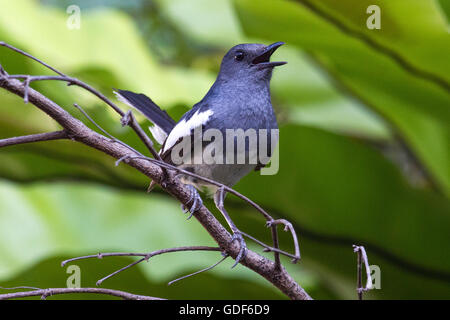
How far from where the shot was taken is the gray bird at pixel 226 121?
46 cm

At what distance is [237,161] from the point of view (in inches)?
17.7

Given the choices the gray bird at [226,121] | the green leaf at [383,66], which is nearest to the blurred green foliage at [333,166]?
the green leaf at [383,66]

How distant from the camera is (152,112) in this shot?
0.57 metres

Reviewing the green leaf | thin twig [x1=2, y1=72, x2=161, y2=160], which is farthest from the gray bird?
the green leaf

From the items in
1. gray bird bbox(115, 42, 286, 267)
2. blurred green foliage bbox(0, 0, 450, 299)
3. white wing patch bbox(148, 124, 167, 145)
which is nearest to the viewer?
gray bird bbox(115, 42, 286, 267)

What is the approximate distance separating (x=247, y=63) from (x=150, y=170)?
0.25 metres

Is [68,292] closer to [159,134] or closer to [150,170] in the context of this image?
[150,170]

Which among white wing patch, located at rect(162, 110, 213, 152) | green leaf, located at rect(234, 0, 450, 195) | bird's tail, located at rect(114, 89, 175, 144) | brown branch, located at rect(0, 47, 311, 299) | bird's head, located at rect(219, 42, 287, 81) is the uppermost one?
green leaf, located at rect(234, 0, 450, 195)

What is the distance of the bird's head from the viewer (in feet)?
1.80

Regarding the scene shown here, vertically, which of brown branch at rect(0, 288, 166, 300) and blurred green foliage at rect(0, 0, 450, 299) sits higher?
blurred green foliage at rect(0, 0, 450, 299)

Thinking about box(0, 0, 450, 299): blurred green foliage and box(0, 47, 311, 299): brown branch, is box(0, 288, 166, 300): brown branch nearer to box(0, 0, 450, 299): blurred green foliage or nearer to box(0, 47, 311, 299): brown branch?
box(0, 47, 311, 299): brown branch

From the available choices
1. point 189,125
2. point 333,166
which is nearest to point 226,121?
point 189,125
